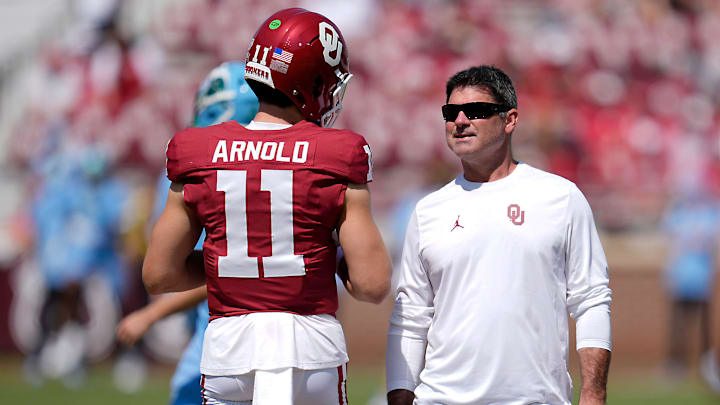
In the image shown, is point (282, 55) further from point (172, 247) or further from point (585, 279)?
point (585, 279)

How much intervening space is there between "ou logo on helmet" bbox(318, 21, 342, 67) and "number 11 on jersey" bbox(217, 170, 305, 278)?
0.44 m

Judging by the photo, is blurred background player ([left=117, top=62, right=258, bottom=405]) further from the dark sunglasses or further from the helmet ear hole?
the dark sunglasses

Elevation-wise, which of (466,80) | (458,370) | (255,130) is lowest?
(458,370)

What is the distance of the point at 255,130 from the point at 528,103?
12556mm

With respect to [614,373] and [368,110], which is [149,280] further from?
[368,110]

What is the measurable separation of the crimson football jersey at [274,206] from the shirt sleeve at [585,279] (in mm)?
818

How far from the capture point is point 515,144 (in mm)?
14703

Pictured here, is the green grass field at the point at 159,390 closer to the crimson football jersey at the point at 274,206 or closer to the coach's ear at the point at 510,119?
the coach's ear at the point at 510,119

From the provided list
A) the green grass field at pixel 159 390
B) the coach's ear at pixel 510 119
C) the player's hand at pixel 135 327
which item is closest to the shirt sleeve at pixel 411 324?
the coach's ear at pixel 510 119

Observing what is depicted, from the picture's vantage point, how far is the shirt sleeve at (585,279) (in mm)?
3174

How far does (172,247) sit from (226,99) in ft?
4.13

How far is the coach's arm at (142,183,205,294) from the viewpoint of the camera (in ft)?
9.73

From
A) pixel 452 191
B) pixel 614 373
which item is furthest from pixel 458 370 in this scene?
pixel 614 373

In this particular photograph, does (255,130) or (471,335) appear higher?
(255,130)
